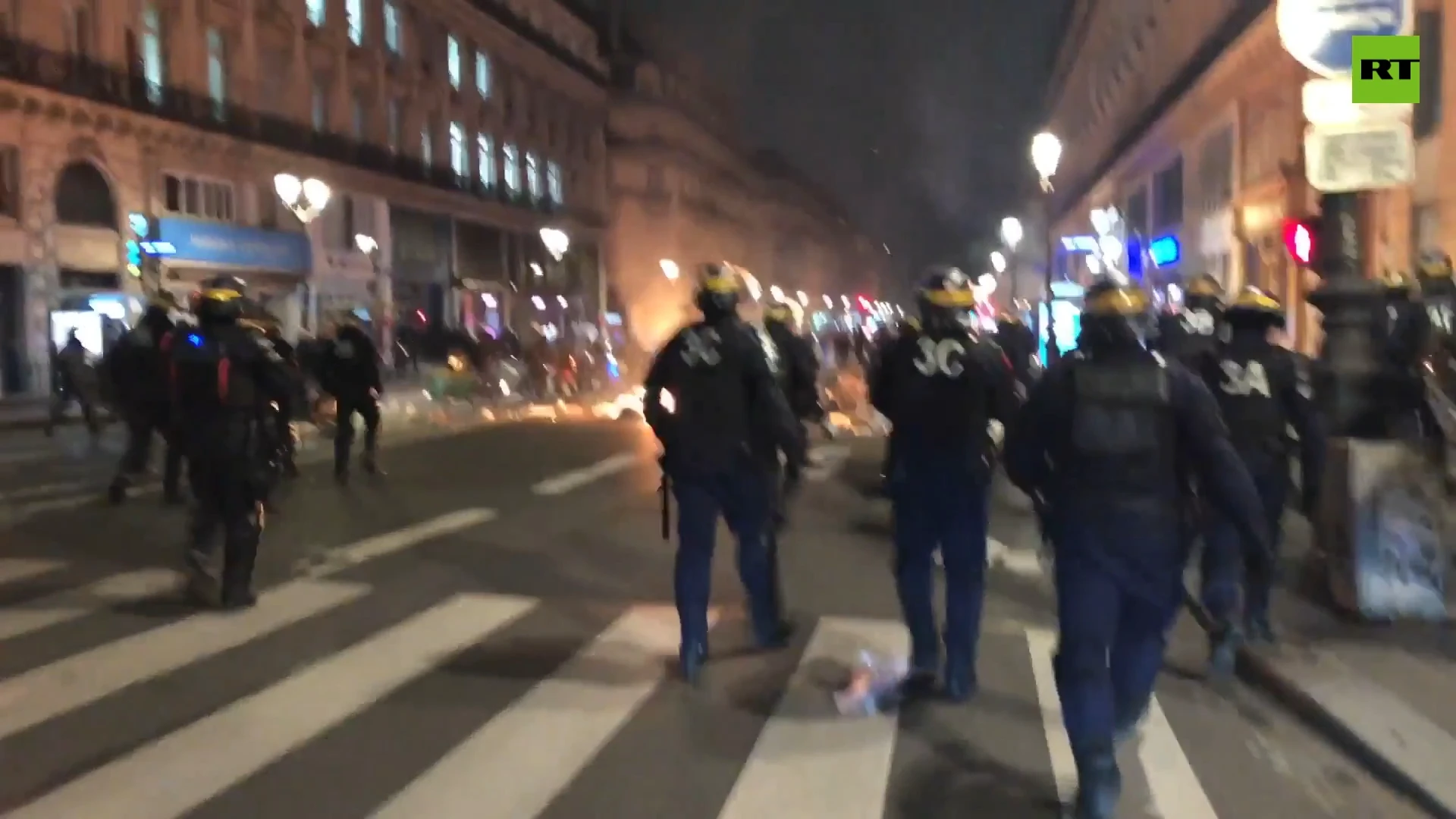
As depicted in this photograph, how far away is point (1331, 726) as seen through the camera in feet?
20.1

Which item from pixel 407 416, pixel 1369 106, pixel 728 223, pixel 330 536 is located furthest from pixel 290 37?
pixel 728 223

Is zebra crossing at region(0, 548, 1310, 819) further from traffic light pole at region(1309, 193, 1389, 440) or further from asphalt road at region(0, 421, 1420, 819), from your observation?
traffic light pole at region(1309, 193, 1389, 440)

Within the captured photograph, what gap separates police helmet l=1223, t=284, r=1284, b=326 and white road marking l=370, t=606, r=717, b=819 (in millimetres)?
3423

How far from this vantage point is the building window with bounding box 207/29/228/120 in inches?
1426

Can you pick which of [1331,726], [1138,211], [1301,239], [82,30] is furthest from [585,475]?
[1138,211]

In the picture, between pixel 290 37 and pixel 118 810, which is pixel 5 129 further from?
pixel 118 810

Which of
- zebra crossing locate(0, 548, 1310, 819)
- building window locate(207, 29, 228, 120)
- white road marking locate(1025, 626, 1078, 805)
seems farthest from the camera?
building window locate(207, 29, 228, 120)

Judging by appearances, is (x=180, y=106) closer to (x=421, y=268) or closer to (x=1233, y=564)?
(x=421, y=268)

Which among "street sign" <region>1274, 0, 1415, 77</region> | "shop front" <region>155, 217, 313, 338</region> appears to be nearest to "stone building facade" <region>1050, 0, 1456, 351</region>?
"street sign" <region>1274, 0, 1415, 77</region>

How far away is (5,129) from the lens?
A: 29922 mm

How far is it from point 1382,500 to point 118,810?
6714mm

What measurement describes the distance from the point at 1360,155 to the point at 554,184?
5497 centimetres

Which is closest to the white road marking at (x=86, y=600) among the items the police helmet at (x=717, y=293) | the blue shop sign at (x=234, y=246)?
the police helmet at (x=717, y=293)

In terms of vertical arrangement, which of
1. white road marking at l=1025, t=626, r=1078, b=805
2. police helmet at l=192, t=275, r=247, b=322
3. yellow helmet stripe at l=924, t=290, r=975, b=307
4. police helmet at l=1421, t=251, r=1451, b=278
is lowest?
white road marking at l=1025, t=626, r=1078, b=805
